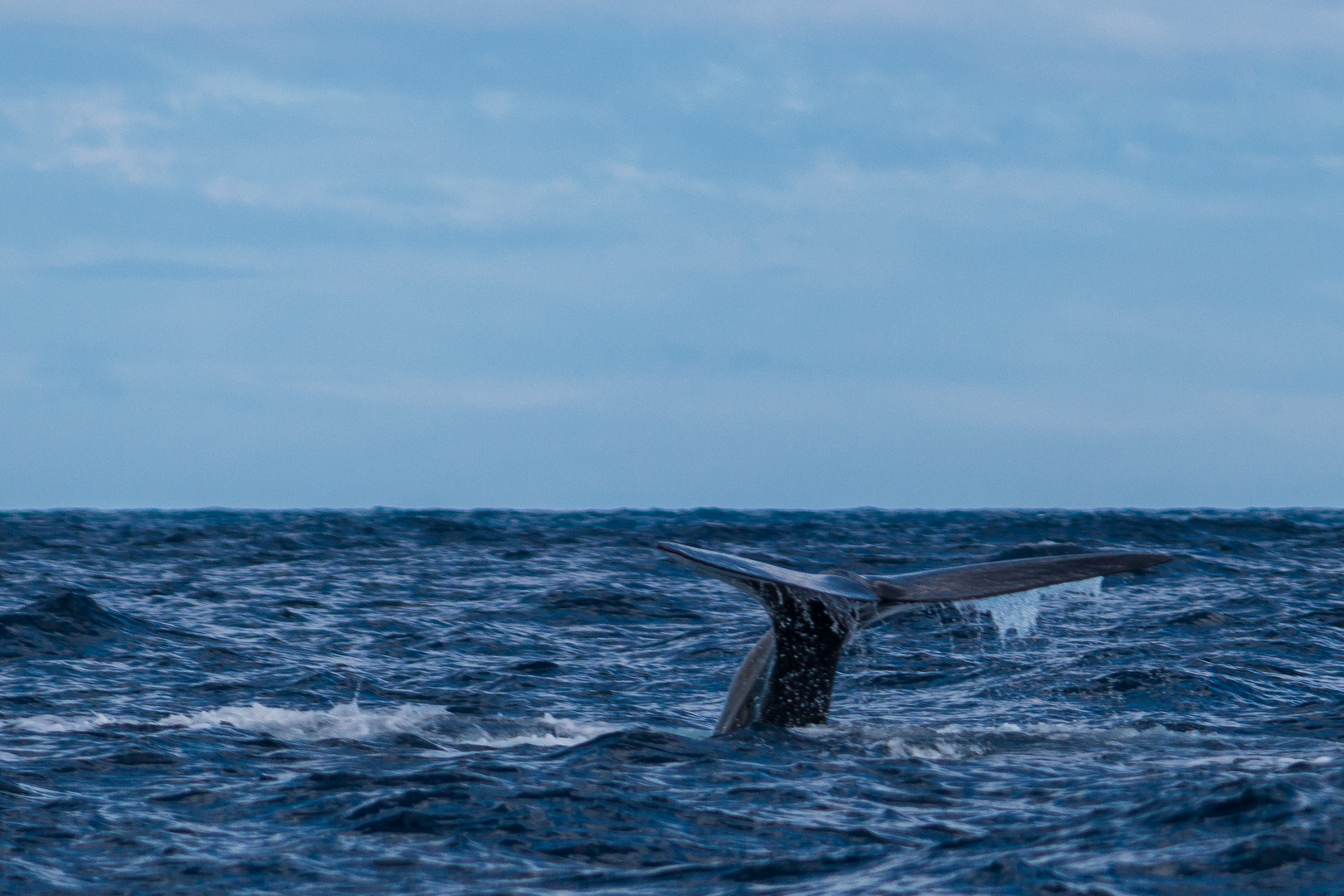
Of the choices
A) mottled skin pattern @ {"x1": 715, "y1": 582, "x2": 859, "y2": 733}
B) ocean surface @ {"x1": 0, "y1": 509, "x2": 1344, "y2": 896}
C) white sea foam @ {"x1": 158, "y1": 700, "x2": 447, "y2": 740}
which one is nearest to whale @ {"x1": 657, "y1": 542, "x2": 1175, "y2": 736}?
mottled skin pattern @ {"x1": 715, "y1": 582, "x2": 859, "y2": 733}

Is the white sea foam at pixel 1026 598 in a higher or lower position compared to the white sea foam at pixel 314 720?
higher

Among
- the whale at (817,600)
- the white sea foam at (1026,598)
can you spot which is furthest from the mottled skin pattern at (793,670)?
the white sea foam at (1026,598)

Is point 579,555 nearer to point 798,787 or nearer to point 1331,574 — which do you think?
point 1331,574

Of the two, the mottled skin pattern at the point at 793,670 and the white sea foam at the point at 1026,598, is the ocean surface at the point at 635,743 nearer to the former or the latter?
the white sea foam at the point at 1026,598

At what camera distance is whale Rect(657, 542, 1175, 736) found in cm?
957

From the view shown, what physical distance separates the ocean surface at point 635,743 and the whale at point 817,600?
0.30m

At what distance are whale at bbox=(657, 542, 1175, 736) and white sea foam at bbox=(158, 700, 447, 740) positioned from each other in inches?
110

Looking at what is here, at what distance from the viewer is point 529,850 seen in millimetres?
7902

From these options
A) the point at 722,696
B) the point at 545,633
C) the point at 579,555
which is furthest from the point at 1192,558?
the point at 722,696

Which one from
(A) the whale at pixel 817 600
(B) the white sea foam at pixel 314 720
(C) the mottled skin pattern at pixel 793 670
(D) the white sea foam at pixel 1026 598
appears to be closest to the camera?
(A) the whale at pixel 817 600

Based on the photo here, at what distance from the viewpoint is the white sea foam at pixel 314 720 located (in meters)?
11.5

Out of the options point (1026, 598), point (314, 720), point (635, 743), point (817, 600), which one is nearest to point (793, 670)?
point (817, 600)

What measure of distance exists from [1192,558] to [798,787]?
19.7m

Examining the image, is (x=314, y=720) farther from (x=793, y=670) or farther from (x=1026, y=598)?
(x=1026, y=598)
